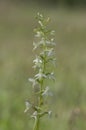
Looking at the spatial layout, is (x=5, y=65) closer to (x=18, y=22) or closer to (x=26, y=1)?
(x=18, y=22)

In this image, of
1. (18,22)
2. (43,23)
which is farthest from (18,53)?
(43,23)

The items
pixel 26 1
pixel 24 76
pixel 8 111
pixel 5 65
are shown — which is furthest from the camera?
pixel 26 1

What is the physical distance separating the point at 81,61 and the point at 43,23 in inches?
294

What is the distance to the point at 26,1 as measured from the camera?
2942 cm

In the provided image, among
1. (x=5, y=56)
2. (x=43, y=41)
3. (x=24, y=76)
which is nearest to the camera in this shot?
(x=43, y=41)

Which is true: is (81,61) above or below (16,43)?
below

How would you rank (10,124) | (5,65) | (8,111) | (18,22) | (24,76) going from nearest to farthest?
(10,124)
(8,111)
(24,76)
(5,65)
(18,22)

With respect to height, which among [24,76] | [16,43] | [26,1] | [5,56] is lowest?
[24,76]

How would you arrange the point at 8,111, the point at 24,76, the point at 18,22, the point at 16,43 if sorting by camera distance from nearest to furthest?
the point at 8,111 → the point at 24,76 → the point at 16,43 → the point at 18,22

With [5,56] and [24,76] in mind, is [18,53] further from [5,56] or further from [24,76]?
[24,76]

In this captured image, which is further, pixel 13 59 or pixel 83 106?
pixel 13 59

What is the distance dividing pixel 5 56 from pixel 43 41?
28.0 feet

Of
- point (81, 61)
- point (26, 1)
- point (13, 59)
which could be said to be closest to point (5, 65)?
point (13, 59)

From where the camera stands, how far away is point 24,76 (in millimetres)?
8438
